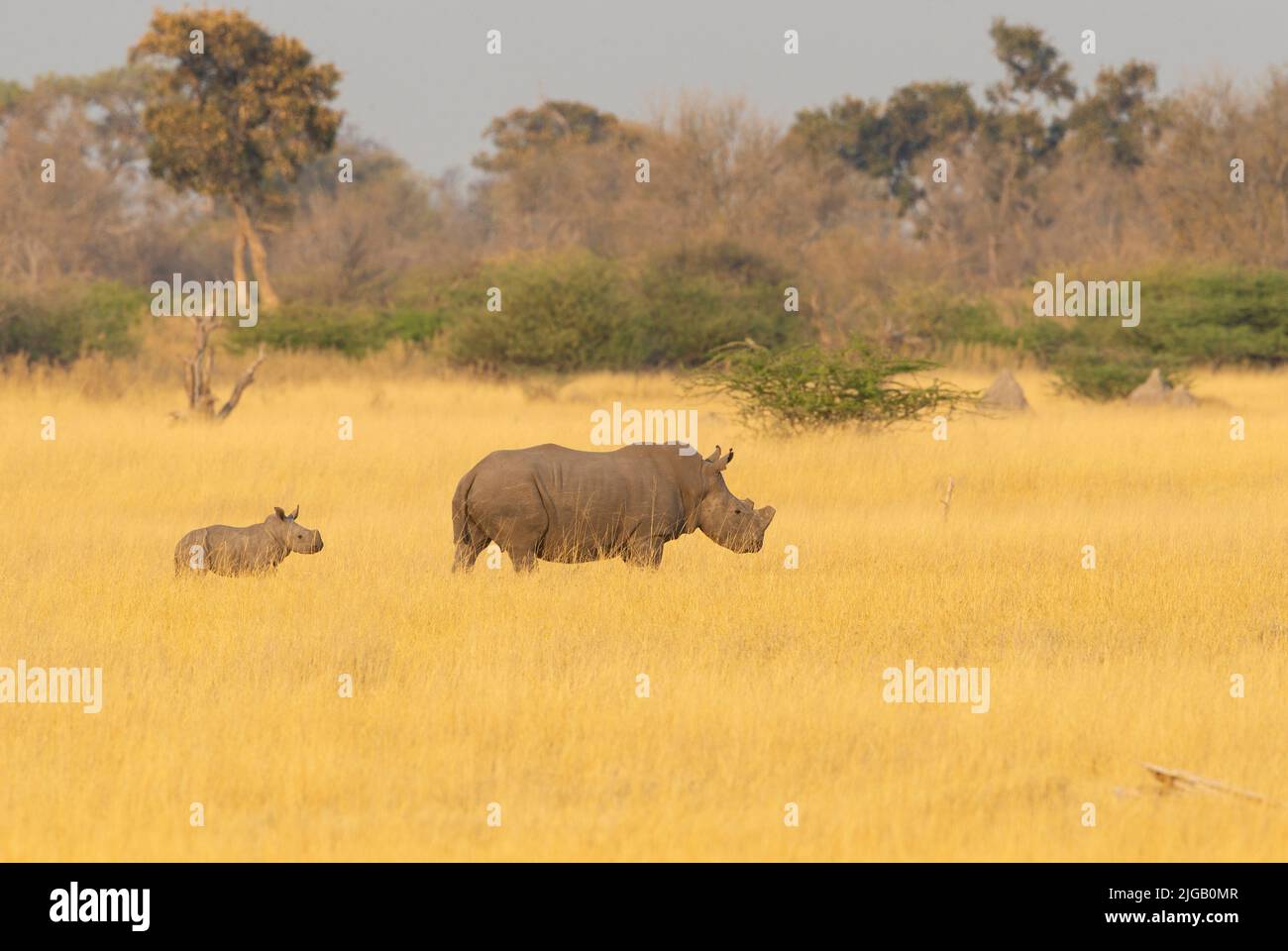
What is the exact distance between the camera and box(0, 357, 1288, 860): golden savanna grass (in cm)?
541

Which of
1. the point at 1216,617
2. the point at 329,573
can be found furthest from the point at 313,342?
the point at 1216,617

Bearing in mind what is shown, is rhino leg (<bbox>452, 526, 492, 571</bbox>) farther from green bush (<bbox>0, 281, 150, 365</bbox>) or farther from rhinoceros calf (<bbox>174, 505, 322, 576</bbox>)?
green bush (<bbox>0, 281, 150, 365</bbox>)

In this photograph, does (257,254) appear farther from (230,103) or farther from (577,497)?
(577,497)

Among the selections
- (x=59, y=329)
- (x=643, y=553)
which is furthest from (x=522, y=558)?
(x=59, y=329)

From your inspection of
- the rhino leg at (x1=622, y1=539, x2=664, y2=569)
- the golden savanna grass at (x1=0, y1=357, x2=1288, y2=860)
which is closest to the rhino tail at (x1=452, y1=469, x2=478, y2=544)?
the golden savanna grass at (x1=0, y1=357, x2=1288, y2=860)

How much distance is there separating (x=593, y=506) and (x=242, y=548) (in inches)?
80.1

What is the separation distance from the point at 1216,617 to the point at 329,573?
4927 millimetres

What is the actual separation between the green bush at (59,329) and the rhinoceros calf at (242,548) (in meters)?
19.3

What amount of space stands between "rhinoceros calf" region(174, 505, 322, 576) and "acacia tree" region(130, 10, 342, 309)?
33.4 metres

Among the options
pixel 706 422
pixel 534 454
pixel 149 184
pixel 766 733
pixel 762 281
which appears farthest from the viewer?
pixel 149 184

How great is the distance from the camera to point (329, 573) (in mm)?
10039

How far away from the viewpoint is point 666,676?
746 cm
